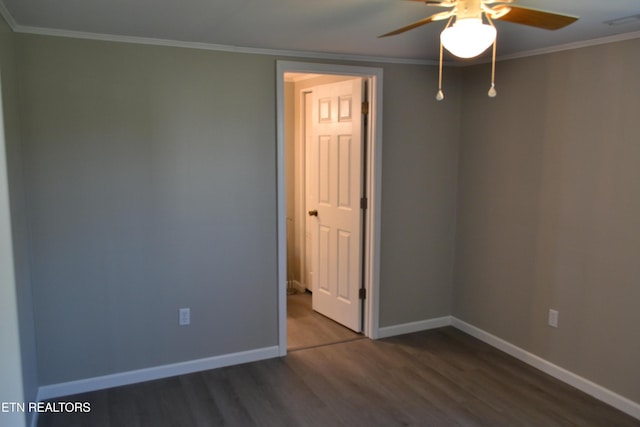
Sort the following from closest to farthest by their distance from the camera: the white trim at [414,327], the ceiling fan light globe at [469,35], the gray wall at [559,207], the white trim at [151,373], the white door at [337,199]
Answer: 1. the ceiling fan light globe at [469,35]
2. the gray wall at [559,207]
3. the white trim at [151,373]
4. the white door at [337,199]
5. the white trim at [414,327]

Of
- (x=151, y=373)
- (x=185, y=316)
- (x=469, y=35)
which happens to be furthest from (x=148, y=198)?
(x=469, y=35)

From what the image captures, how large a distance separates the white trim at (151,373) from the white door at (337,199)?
87cm

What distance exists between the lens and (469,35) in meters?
1.76

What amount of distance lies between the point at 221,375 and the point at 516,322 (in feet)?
7.35

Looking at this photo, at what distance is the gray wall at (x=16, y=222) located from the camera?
2322 mm

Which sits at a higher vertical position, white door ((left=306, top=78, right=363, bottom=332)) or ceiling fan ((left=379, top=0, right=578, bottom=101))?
ceiling fan ((left=379, top=0, right=578, bottom=101))

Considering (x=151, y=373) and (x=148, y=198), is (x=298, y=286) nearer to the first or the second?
(x=151, y=373)

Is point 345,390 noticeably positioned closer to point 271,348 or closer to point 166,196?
point 271,348

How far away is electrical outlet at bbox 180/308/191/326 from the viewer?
11.3ft

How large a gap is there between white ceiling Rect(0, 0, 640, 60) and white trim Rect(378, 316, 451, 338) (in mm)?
2255

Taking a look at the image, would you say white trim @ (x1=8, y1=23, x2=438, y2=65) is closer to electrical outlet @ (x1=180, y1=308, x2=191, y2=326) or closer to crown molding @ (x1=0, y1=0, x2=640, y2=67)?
crown molding @ (x1=0, y1=0, x2=640, y2=67)

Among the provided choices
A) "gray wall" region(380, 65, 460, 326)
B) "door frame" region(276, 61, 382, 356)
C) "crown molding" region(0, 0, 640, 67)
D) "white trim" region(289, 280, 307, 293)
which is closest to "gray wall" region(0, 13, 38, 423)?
"crown molding" region(0, 0, 640, 67)

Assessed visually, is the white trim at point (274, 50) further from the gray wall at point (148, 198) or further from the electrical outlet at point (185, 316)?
the electrical outlet at point (185, 316)

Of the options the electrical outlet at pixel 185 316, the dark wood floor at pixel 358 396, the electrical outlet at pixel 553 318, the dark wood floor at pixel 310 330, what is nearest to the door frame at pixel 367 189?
the dark wood floor at pixel 310 330
